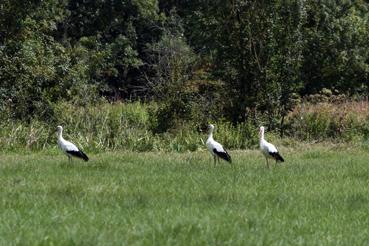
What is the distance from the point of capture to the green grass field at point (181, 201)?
8500mm

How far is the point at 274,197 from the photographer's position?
12.2 m

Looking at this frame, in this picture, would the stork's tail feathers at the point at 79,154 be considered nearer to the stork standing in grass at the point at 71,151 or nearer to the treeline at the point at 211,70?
the stork standing in grass at the point at 71,151

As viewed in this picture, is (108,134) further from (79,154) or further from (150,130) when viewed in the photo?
A: (79,154)

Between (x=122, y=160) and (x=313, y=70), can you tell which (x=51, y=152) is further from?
(x=313, y=70)

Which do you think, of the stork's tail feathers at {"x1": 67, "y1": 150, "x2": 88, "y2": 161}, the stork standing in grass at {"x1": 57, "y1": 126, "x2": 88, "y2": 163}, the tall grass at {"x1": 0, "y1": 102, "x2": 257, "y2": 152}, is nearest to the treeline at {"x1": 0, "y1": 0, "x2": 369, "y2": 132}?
the tall grass at {"x1": 0, "y1": 102, "x2": 257, "y2": 152}

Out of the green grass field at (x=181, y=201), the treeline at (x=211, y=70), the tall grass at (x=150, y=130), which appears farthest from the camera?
the treeline at (x=211, y=70)

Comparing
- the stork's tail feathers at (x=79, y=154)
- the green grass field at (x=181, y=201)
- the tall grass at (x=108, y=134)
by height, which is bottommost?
the tall grass at (x=108, y=134)

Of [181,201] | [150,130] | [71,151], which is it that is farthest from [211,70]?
[181,201]

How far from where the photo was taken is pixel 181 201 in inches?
456

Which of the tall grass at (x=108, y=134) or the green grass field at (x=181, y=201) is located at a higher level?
the green grass field at (x=181, y=201)

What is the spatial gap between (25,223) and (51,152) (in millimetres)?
11741

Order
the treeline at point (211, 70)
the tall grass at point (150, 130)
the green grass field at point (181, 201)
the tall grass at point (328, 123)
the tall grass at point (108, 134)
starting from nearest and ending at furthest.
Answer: the green grass field at point (181, 201) < the tall grass at point (108, 134) < the tall grass at point (150, 130) < the tall grass at point (328, 123) < the treeline at point (211, 70)

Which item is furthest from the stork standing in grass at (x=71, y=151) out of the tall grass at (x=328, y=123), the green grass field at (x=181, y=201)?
the tall grass at (x=328, y=123)

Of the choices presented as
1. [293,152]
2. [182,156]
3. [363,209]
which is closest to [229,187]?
[363,209]
